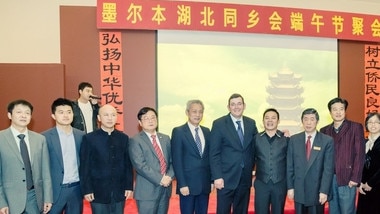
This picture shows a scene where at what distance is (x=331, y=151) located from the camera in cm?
297

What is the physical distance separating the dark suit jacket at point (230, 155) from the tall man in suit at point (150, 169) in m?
0.41

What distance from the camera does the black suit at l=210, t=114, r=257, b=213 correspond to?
3051 millimetres

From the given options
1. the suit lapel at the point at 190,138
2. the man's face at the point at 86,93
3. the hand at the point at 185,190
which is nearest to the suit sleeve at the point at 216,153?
the suit lapel at the point at 190,138

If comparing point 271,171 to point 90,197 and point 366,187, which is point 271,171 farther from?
point 90,197

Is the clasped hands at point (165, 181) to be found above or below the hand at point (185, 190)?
above

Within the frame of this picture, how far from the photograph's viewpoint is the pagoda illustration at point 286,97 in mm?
5625

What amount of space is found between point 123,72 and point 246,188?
8.85 ft

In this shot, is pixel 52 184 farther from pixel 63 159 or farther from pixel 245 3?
pixel 245 3

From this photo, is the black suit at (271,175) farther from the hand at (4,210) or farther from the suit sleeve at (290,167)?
the hand at (4,210)

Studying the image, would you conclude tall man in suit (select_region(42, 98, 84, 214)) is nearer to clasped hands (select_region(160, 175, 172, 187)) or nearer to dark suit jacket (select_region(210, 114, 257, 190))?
clasped hands (select_region(160, 175, 172, 187))

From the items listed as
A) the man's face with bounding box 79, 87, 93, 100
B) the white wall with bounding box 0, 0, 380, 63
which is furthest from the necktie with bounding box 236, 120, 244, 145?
the white wall with bounding box 0, 0, 380, 63

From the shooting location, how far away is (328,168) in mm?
2947

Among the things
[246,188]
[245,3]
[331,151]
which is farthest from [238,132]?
[245,3]

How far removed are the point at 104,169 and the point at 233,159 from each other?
108 centimetres
